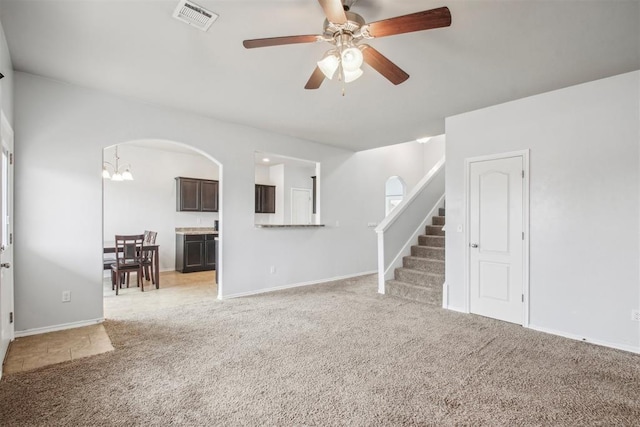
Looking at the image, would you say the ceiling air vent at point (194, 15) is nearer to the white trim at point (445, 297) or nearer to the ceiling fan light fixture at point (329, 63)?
the ceiling fan light fixture at point (329, 63)

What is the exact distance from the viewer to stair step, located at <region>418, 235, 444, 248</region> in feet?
17.4

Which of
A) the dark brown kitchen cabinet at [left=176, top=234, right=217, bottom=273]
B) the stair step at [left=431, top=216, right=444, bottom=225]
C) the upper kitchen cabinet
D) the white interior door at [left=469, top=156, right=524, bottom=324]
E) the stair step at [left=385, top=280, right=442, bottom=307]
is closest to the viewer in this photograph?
the white interior door at [left=469, top=156, right=524, bottom=324]

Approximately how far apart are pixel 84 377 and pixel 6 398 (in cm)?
42

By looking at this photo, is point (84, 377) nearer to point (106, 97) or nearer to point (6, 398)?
point (6, 398)

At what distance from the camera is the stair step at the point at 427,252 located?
16.5 ft

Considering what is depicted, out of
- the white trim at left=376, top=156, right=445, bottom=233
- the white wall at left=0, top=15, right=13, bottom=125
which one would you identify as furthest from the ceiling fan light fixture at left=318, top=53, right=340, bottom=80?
the white trim at left=376, top=156, right=445, bottom=233

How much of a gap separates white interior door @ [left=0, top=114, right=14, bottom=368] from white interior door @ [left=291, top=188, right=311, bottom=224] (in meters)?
6.39

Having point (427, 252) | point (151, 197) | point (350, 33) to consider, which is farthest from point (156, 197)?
point (350, 33)

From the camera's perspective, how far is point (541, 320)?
136 inches

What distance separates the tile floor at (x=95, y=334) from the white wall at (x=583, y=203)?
4.28 m

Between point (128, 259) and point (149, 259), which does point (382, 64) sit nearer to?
point (128, 259)

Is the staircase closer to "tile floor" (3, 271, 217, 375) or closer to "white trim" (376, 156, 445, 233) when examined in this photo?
"white trim" (376, 156, 445, 233)

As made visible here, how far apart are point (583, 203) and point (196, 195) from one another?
6.91 meters

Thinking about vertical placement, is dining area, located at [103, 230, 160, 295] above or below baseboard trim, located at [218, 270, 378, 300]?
above
